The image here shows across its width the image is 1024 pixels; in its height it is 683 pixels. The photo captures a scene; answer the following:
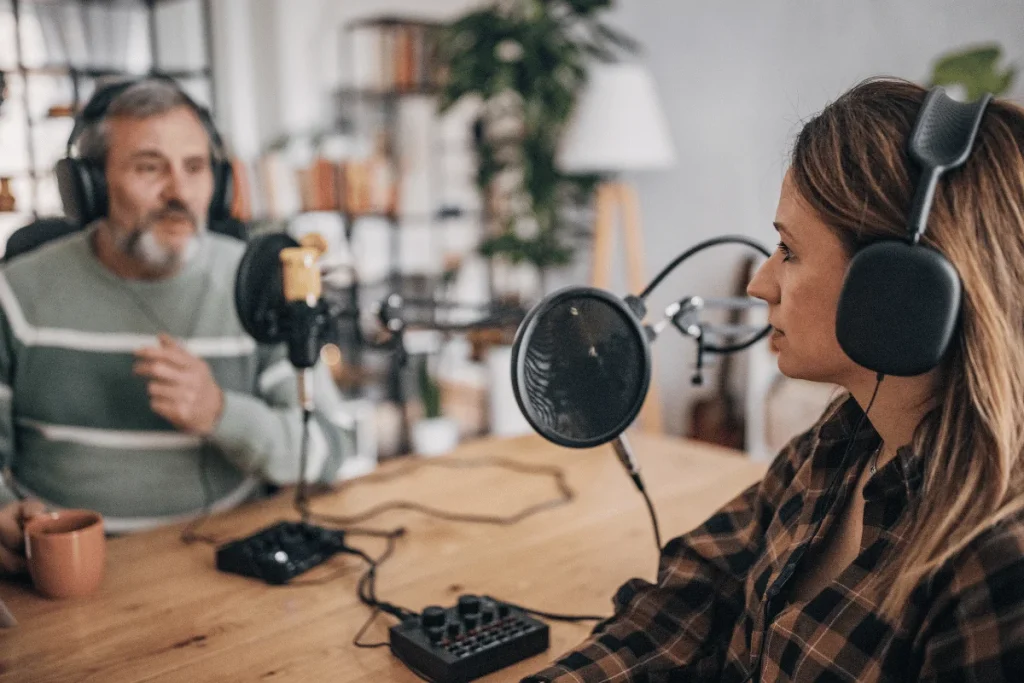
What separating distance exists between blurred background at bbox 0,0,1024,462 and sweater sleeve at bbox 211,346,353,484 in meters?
0.51

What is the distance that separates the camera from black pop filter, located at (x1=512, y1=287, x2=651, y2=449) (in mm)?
864

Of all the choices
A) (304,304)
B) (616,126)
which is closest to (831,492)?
(304,304)

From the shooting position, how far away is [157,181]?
158 centimetres

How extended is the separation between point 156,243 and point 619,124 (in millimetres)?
1930

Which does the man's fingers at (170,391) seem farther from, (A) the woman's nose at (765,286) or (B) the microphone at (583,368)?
(A) the woman's nose at (765,286)

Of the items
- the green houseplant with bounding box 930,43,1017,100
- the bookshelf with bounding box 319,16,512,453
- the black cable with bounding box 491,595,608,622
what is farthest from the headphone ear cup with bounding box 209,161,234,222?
the bookshelf with bounding box 319,16,512,453

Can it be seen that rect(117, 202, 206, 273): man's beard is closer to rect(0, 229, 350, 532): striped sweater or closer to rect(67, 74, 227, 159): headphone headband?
rect(0, 229, 350, 532): striped sweater

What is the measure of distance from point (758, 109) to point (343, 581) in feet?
8.88

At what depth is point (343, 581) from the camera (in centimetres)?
115

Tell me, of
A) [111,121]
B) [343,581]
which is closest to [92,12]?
[111,121]

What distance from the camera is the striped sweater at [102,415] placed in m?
1.52

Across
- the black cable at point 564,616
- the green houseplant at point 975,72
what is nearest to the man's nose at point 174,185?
the black cable at point 564,616

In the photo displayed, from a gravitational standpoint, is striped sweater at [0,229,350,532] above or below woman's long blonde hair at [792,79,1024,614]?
below

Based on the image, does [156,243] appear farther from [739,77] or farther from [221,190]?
[739,77]
